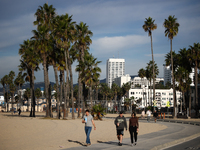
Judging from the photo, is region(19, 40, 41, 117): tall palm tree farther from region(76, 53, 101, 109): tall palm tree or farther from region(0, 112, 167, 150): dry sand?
region(0, 112, 167, 150): dry sand

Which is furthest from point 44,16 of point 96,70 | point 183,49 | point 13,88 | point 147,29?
point 13,88

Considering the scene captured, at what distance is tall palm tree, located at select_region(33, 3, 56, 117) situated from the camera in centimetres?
4297

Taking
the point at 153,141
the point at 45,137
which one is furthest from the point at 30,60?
the point at 153,141

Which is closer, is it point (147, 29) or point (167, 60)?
point (147, 29)

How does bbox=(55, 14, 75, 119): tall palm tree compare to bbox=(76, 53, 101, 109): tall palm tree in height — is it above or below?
above

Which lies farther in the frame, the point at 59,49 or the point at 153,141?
the point at 59,49

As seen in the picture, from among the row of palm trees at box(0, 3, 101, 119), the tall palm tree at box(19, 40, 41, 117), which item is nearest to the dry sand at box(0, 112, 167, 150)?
the row of palm trees at box(0, 3, 101, 119)

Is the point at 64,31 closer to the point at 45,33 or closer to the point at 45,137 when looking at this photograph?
the point at 45,33

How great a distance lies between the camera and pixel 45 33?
4350 centimetres

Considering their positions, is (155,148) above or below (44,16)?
below

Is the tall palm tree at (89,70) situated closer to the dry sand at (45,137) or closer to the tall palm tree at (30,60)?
the tall palm tree at (30,60)

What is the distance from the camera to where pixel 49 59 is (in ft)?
146

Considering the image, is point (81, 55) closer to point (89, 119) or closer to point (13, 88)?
point (89, 119)

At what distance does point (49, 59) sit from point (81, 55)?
25.4 ft
